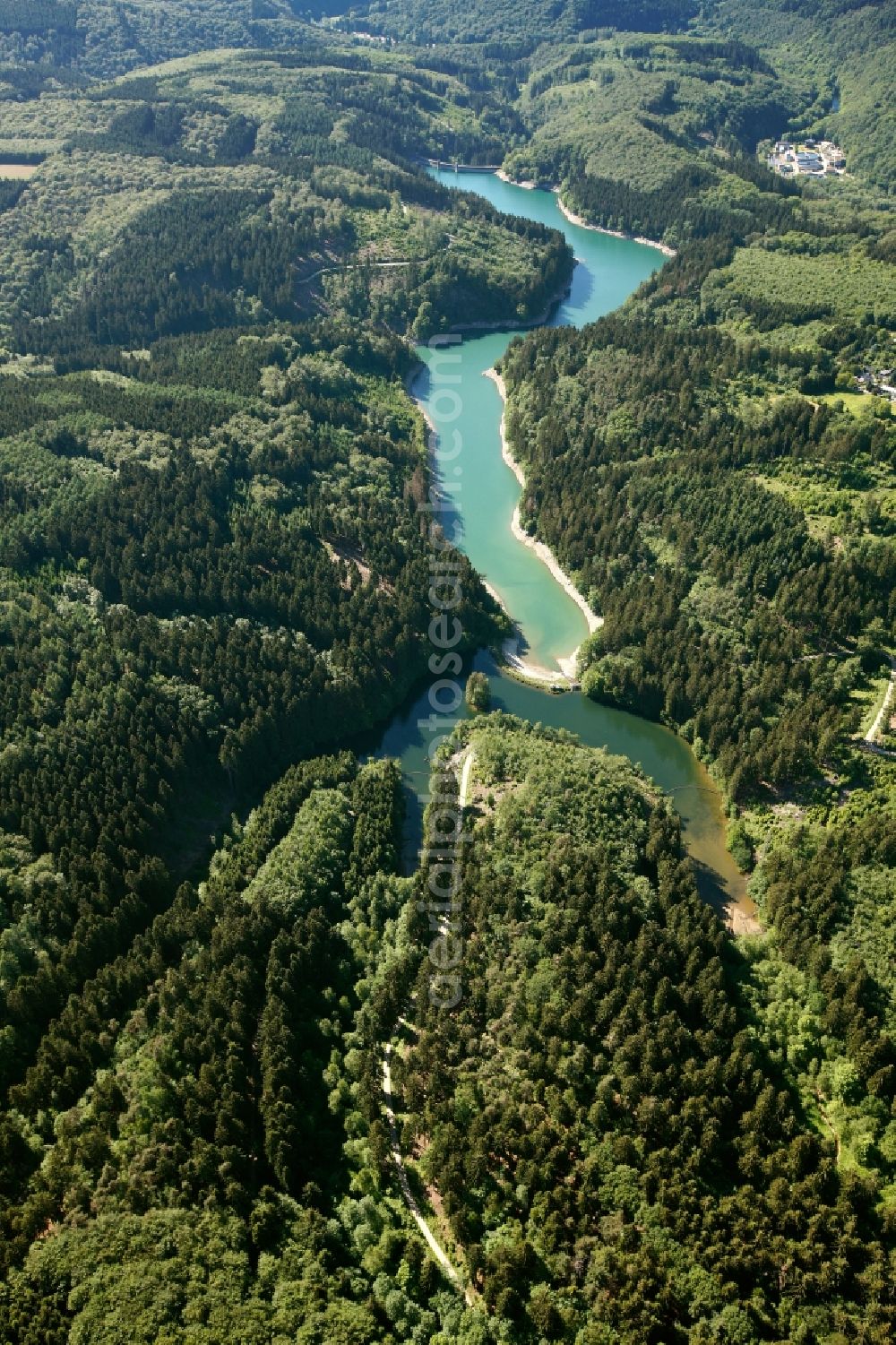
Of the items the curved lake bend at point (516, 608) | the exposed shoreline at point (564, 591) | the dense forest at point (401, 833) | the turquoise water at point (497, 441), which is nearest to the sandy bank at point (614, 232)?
the turquoise water at point (497, 441)

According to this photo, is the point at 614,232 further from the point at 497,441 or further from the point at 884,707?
the point at 884,707

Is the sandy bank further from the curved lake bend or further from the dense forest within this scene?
the dense forest

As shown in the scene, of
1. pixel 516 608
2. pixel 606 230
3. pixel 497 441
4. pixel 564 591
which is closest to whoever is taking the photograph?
pixel 516 608

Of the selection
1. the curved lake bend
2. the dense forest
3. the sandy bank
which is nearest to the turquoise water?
the curved lake bend

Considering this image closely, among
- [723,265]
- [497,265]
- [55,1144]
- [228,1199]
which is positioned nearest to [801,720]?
[228,1199]

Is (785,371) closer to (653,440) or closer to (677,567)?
(653,440)

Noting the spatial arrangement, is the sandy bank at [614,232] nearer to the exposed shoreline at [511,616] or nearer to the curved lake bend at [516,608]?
the curved lake bend at [516,608]

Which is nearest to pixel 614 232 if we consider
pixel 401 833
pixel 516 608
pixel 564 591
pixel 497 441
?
pixel 497 441
